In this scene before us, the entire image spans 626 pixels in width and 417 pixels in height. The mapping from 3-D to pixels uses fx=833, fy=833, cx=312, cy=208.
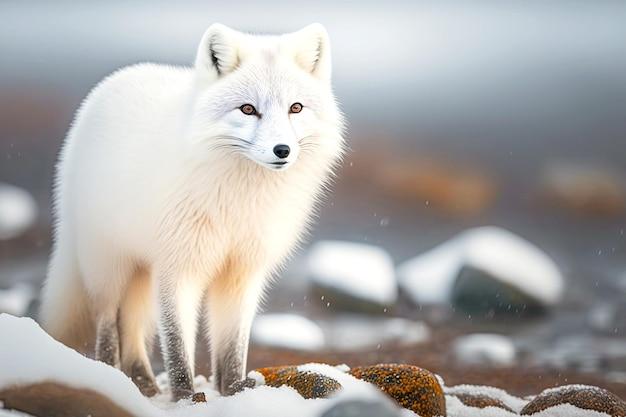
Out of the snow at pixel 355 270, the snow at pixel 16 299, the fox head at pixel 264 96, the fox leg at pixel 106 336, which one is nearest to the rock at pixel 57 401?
the fox head at pixel 264 96

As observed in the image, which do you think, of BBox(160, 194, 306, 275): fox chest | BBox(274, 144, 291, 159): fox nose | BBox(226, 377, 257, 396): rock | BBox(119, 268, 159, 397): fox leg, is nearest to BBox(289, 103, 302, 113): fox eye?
BBox(274, 144, 291, 159): fox nose

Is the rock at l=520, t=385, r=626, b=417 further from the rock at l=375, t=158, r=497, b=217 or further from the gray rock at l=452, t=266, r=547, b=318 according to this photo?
the gray rock at l=452, t=266, r=547, b=318

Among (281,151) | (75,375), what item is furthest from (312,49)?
(75,375)

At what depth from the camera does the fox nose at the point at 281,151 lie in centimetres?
263

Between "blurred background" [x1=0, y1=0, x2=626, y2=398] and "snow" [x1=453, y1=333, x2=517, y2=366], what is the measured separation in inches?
0.5

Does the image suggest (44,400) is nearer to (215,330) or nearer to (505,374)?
(215,330)

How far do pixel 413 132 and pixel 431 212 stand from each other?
0.68 meters

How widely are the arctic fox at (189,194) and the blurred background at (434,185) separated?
68 cm

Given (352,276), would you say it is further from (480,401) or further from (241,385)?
(241,385)

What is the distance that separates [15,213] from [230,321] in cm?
186

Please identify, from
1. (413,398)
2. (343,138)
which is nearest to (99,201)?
(343,138)

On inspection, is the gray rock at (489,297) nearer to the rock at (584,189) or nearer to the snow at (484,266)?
the snow at (484,266)

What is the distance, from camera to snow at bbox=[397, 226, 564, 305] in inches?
205

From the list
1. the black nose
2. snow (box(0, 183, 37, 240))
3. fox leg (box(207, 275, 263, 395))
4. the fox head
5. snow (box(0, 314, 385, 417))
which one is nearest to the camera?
snow (box(0, 314, 385, 417))
